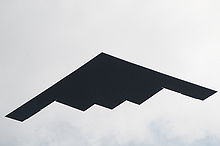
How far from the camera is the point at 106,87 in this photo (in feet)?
144

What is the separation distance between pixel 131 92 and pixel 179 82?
349 cm

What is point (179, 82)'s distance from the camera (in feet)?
141

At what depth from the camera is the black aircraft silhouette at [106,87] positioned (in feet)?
138

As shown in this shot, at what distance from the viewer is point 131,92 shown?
44.4 meters

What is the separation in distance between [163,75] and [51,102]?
7.83 metres

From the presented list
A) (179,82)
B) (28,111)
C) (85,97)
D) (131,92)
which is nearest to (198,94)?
(179,82)

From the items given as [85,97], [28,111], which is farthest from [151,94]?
[28,111]

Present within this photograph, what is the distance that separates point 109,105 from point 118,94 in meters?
1.02

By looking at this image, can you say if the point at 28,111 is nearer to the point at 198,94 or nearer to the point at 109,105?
the point at 109,105

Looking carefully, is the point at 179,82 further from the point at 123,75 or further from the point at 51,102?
the point at 51,102

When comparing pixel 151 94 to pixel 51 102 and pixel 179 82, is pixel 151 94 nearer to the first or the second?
pixel 179 82

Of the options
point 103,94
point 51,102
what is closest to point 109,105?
point 103,94

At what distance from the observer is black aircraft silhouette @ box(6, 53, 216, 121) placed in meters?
42.2

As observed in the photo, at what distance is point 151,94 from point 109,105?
2.99 meters
